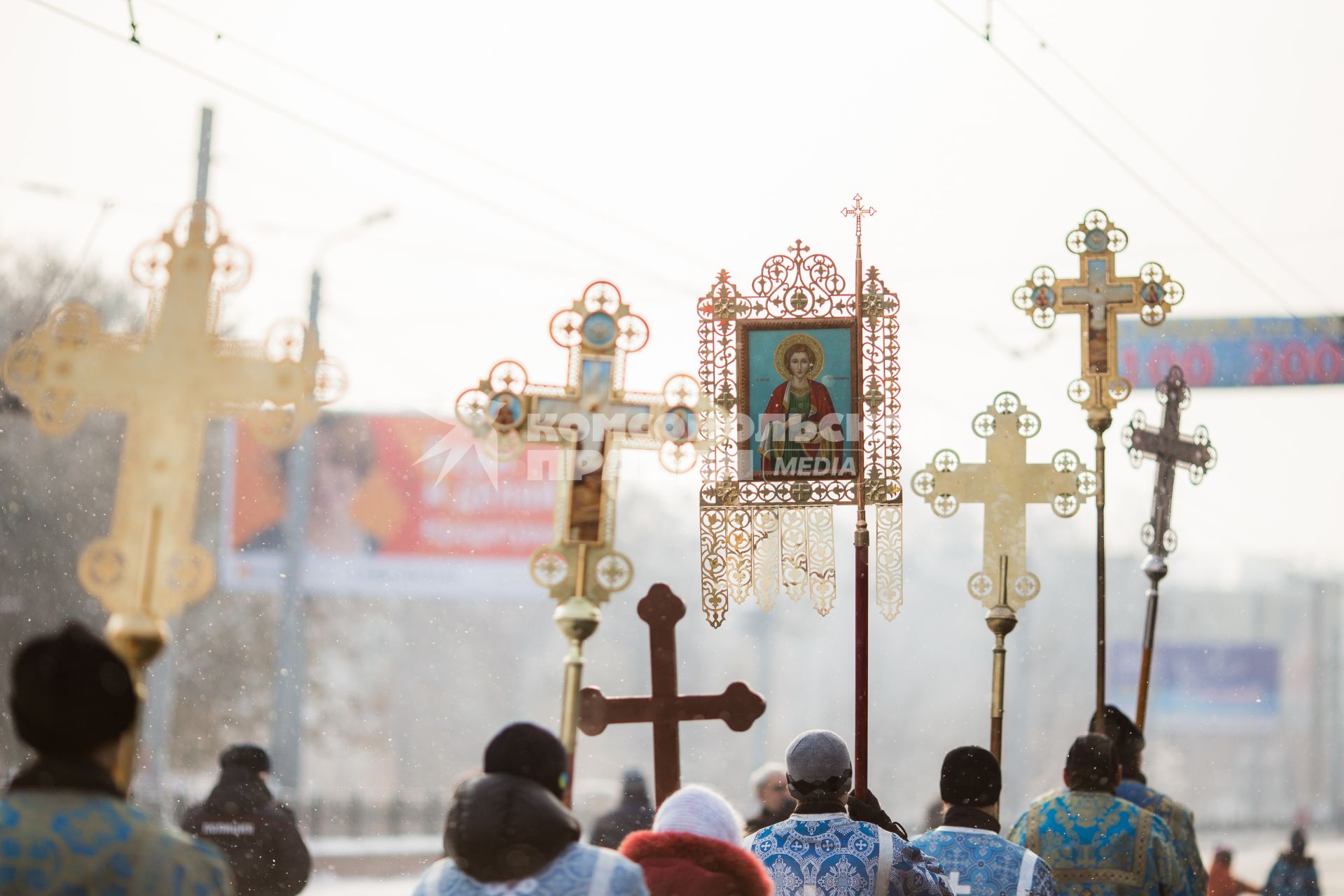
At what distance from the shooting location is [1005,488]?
689cm

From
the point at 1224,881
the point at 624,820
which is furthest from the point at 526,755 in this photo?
the point at 1224,881

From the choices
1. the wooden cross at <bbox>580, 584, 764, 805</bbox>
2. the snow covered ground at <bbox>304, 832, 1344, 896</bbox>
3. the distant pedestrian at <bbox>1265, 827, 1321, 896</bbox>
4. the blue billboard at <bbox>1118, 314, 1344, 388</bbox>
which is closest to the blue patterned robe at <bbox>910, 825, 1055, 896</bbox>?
the wooden cross at <bbox>580, 584, 764, 805</bbox>

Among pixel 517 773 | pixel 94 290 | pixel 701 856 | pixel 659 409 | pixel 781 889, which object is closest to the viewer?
pixel 517 773

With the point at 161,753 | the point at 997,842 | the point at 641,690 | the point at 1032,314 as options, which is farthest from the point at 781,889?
the point at 641,690

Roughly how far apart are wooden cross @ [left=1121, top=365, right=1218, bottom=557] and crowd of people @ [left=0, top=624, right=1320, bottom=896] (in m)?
1.15

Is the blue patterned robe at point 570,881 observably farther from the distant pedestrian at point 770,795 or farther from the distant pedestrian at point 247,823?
the distant pedestrian at point 247,823

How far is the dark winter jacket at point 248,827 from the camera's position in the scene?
6961 millimetres

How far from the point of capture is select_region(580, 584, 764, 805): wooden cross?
5301 millimetres

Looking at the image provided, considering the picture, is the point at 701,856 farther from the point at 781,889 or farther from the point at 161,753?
the point at 161,753

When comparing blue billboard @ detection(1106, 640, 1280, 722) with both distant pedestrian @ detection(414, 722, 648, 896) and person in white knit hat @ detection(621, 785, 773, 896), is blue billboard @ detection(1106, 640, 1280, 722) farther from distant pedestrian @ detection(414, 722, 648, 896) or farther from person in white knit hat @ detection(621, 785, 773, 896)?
distant pedestrian @ detection(414, 722, 648, 896)

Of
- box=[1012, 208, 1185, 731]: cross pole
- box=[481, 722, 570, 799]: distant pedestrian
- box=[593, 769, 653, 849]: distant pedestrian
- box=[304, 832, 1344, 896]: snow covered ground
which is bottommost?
box=[304, 832, 1344, 896]: snow covered ground

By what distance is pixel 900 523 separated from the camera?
640 centimetres

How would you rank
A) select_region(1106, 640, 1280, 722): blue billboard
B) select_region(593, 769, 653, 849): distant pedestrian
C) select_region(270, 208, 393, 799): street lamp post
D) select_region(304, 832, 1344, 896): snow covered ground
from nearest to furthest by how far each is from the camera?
select_region(593, 769, 653, 849): distant pedestrian
select_region(270, 208, 393, 799): street lamp post
select_region(304, 832, 1344, 896): snow covered ground
select_region(1106, 640, 1280, 722): blue billboard

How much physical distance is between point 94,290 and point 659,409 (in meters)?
12.2
